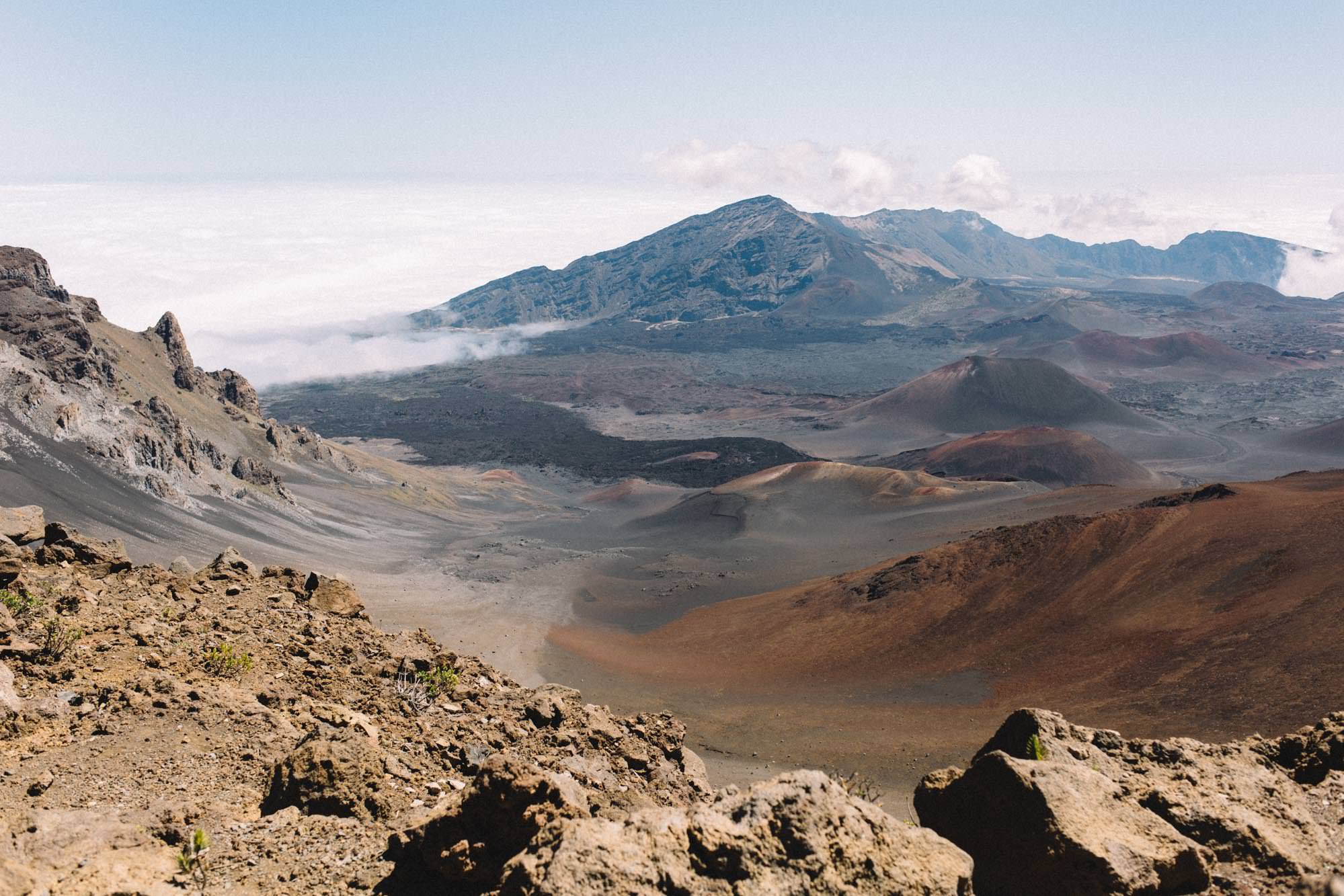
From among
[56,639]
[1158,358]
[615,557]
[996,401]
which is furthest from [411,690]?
[1158,358]

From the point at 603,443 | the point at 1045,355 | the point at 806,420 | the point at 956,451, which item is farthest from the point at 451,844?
the point at 1045,355

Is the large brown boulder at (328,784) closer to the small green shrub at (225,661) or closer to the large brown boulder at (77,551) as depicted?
the small green shrub at (225,661)

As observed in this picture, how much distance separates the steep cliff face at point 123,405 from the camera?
121 ft

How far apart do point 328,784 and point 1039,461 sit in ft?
254

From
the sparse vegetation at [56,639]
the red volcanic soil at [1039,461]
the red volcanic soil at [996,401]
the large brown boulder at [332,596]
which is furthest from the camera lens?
the red volcanic soil at [996,401]

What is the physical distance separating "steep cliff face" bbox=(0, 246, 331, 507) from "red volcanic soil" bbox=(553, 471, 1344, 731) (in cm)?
2258

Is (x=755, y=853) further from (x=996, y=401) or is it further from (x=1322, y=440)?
(x=996, y=401)

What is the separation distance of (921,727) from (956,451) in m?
66.4

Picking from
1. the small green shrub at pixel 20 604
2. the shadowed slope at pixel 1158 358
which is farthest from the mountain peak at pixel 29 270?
the shadowed slope at pixel 1158 358

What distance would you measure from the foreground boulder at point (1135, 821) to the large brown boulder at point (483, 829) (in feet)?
8.72

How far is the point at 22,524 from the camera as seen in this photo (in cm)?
1539

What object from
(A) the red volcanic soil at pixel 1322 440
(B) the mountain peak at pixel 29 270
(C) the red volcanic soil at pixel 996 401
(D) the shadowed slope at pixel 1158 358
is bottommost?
(A) the red volcanic soil at pixel 1322 440

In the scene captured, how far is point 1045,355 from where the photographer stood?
151625 mm

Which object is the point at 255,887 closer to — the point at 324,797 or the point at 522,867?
the point at 324,797
